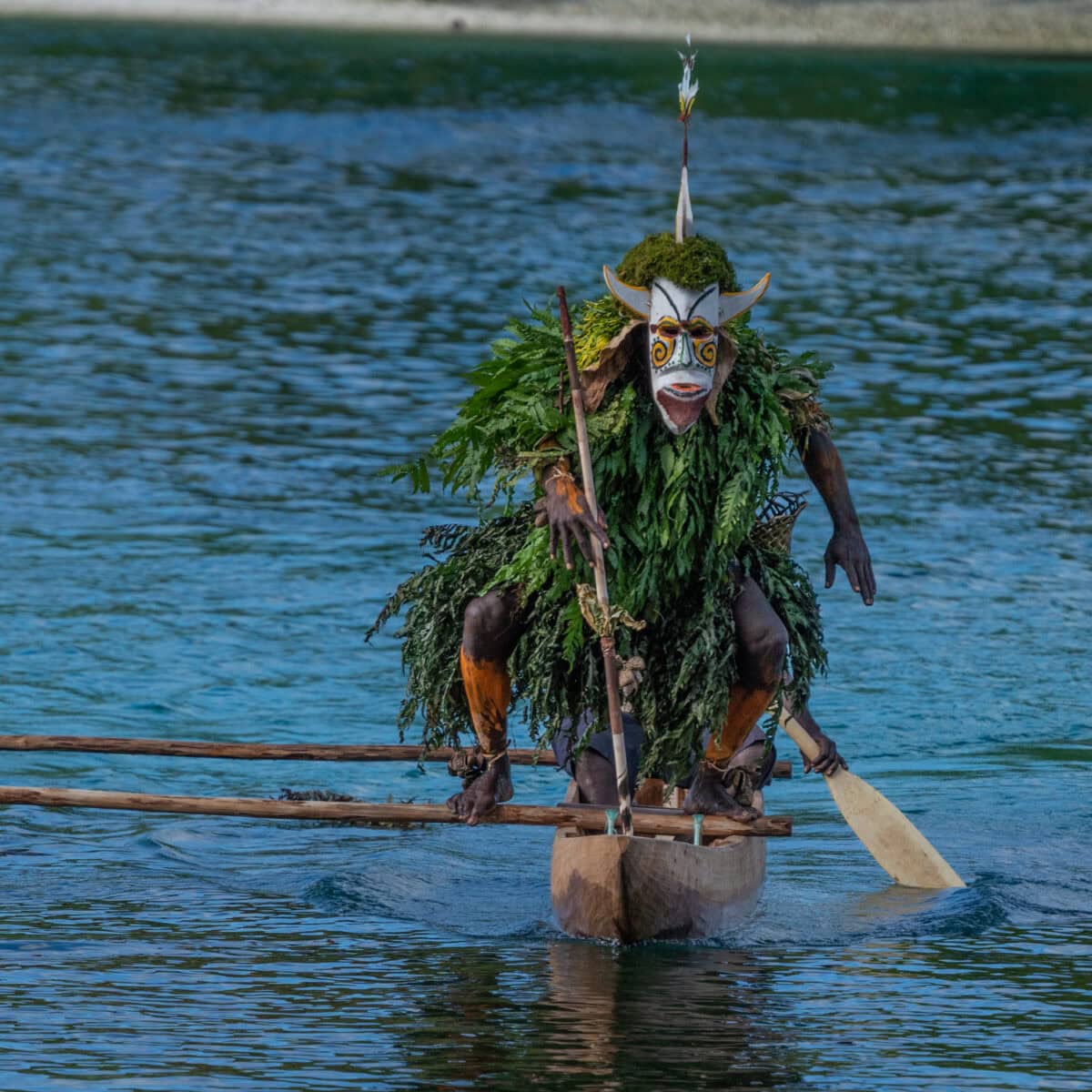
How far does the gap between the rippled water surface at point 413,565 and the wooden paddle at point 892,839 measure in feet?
0.46

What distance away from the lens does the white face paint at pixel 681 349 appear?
8.95 m

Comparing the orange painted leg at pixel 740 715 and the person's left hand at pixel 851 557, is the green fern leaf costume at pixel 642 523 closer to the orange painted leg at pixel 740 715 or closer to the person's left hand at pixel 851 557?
the orange painted leg at pixel 740 715

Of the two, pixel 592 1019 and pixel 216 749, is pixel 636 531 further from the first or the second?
pixel 216 749

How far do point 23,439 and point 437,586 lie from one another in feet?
36.3

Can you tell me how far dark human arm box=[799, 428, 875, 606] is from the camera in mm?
9453

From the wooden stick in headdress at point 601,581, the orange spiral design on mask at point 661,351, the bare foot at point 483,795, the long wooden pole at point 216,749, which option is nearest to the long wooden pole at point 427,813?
the bare foot at point 483,795

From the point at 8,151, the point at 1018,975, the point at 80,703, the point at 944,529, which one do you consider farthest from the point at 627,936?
the point at 8,151

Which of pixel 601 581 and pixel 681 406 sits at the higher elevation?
pixel 681 406

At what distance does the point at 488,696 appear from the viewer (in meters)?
9.51

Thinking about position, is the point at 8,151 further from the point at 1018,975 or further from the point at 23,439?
the point at 1018,975

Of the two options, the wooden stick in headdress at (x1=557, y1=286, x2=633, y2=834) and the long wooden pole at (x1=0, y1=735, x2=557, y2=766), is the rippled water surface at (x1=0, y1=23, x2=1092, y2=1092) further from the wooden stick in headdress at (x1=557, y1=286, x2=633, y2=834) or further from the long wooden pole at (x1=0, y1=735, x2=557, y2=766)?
the wooden stick in headdress at (x1=557, y1=286, x2=633, y2=834)

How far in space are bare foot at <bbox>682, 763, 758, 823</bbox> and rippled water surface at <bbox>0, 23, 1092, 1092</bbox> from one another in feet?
1.96

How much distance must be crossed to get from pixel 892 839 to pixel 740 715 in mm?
1532

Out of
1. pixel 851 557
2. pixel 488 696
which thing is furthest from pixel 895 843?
pixel 488 696
